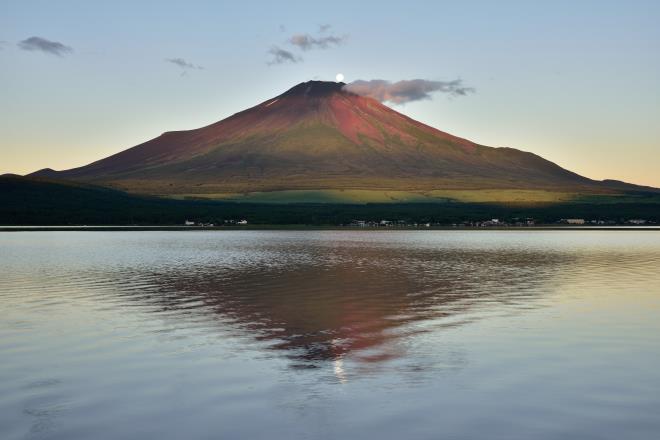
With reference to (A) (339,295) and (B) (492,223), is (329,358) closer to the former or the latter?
(A) (339,295)

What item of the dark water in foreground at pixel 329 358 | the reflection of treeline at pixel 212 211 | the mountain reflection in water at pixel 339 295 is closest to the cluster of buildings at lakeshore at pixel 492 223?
the reflection of treeline at pixel 212 211

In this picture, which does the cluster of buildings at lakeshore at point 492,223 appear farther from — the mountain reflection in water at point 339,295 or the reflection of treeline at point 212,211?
the mountain reflection in water at point 339,295

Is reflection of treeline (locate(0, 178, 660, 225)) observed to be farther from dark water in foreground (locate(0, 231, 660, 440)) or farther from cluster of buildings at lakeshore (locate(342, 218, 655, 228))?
dark water in foreground (locate(0, 231, 660, 440))

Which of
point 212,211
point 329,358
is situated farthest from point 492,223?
point 329,358

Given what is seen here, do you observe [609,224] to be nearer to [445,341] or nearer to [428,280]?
[428,280]

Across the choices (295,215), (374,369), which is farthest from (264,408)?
(295,215)

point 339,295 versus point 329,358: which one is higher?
point 339,295
